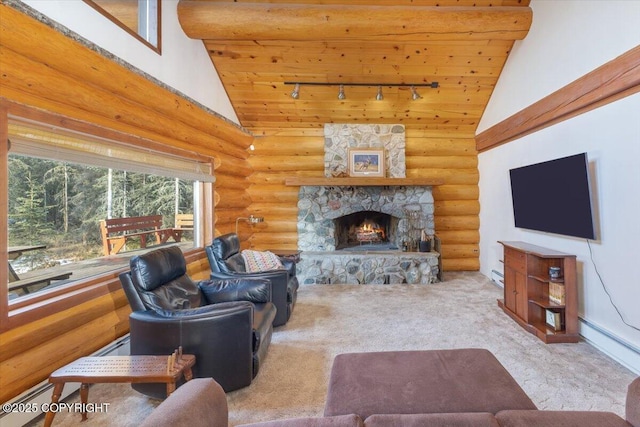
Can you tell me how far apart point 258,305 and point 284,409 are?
1.02 meters

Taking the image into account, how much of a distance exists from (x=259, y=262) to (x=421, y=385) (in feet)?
8.69

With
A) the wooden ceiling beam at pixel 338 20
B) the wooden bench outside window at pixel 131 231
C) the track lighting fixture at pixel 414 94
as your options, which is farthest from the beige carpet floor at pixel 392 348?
the wooden ceiling beam at pixel 338 20

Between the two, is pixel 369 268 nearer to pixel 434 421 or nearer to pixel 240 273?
pixel 240 273

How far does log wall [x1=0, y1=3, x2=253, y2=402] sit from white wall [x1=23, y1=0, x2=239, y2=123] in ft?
0.49

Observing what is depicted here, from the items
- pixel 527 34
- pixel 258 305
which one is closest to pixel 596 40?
pixel 527 34

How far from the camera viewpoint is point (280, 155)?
5523mm

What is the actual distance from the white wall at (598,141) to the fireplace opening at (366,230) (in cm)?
227

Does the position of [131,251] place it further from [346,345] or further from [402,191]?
[402,191]

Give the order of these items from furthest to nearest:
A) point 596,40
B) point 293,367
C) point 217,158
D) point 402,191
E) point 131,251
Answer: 1. point 402,191
2. point 217,158
3. point 131,251
4. point 596,40
5. point 293,367

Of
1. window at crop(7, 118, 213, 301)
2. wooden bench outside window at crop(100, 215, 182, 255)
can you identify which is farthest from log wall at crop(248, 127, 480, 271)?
window at crop(7, 118, 213, 301)

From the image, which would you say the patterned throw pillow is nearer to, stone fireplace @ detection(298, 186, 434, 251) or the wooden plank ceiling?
stone fireplace @ detection(298, 186, 434, 251)

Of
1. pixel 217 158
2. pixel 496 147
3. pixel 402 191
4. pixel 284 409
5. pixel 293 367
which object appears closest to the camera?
pixel 284 409

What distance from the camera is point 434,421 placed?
103 cm

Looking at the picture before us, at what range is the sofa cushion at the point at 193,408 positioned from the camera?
3.07 feet
